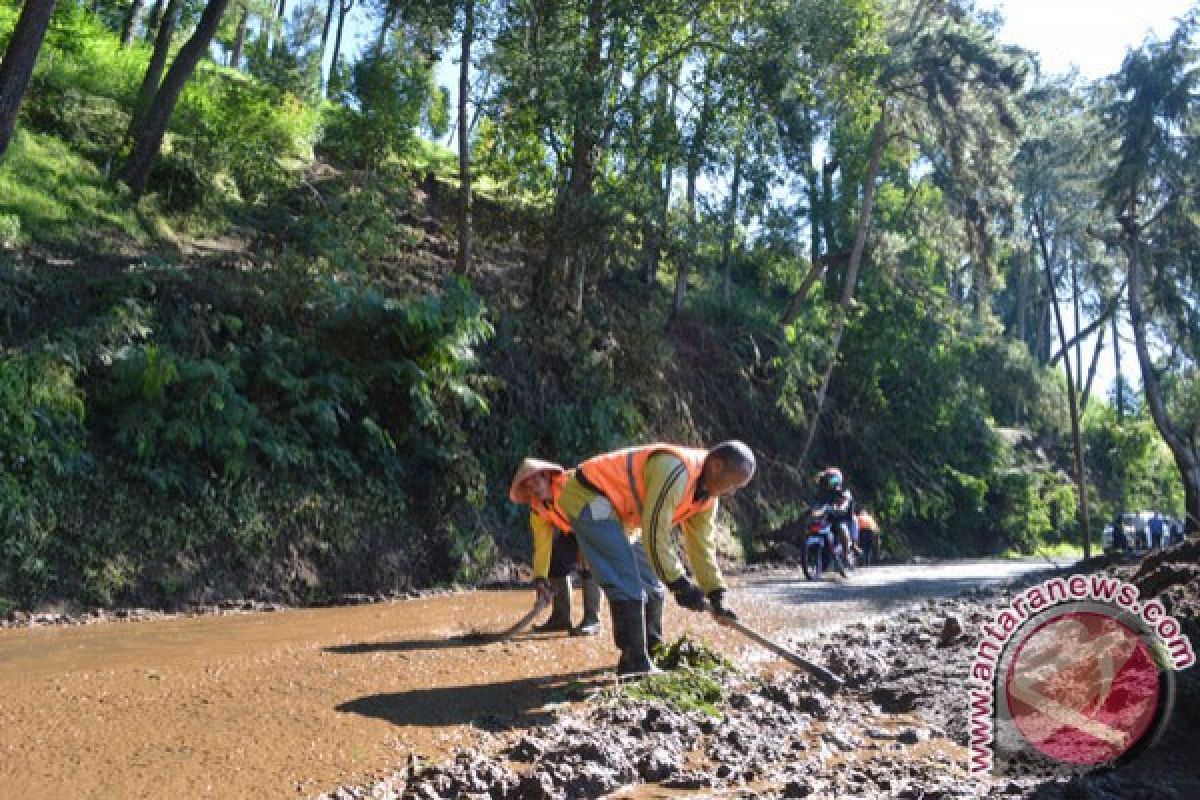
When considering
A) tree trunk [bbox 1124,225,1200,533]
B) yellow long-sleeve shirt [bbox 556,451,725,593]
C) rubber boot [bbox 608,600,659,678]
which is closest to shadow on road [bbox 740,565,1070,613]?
yellow long-sleeve shirt [bbox 556,451,725,593]

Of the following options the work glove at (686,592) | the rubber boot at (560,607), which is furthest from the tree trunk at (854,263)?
the work glove at (686,592)

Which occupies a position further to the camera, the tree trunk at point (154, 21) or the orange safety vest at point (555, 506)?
the tree trunk at point (154, 21)

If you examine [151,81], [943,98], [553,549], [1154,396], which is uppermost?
[943,98]

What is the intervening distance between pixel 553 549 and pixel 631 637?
166 cm

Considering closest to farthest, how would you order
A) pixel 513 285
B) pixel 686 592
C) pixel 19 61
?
pixel 686 592 < pixel 19 61 < pixel 513 285

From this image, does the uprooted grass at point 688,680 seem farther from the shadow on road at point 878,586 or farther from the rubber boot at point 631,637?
the shadow on road at point 878,586

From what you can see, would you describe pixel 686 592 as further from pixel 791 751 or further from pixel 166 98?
pixel 166 98

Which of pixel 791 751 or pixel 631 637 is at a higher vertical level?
pixel 631 637

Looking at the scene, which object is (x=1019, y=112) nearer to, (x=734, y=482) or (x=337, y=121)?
(x=337, y=121)

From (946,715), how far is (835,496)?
9696 millimetres

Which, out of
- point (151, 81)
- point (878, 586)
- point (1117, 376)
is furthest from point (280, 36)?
point (1117, 376)

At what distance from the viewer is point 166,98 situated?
49.6ft

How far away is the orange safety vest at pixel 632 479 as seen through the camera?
5930mm

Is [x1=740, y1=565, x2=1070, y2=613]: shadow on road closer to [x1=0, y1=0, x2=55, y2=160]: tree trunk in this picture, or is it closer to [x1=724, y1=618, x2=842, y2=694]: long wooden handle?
[x1=724, y1=618, x2=842, y2=694]: long wooden handle
